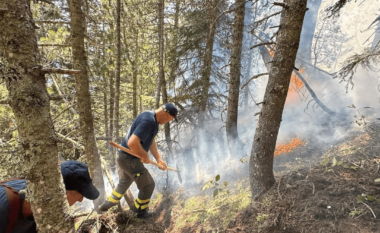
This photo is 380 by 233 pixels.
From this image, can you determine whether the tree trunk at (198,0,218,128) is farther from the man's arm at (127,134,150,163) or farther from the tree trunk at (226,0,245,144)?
the man's arm at (127,134,150,163)

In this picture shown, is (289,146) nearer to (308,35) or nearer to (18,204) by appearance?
(308,35)

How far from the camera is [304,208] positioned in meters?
3.34

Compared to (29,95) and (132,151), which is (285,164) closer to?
(132,151)


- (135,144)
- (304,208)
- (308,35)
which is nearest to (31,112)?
(135,144)

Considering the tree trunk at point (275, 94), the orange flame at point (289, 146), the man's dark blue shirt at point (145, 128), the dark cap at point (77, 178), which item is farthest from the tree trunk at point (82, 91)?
the orange flame at point (289, 146)

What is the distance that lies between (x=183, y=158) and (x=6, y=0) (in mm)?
8179

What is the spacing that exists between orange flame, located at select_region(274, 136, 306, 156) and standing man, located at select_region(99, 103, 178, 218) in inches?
188

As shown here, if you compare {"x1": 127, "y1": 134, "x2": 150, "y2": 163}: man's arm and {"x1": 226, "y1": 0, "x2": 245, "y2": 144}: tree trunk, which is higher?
{"x1": 226, "y1": 0, "x2": 245, "y2": 144}: tree trunk

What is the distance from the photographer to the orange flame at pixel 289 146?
7510mm

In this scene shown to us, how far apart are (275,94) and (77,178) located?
3269 mm

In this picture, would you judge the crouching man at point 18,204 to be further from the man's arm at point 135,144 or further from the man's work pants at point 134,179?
the man's work pants at point 134,179

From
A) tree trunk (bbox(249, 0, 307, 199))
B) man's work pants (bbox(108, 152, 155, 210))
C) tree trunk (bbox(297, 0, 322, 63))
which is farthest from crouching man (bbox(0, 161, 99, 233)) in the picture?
tree trunk (bbox(297, 0, 322, 63))

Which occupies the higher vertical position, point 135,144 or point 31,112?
point 31,112

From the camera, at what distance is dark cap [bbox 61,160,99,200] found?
2.40 metres
